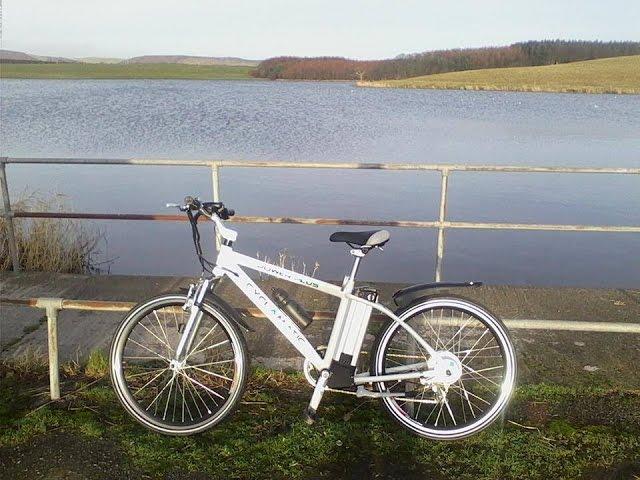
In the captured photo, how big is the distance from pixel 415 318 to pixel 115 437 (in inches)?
60.5

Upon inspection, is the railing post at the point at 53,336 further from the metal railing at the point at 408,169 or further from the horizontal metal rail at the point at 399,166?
the horizontal metal rail at the point at 399,166

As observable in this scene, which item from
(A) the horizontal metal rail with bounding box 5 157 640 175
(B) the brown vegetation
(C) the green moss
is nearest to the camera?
(C) the green moss

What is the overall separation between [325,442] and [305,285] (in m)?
0.74

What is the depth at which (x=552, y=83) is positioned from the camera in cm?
5122

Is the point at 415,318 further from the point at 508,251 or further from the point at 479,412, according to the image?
the point at 508,251

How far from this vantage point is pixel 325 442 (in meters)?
3.05

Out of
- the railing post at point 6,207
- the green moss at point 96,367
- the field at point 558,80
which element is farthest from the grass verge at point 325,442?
the field at point 558,80

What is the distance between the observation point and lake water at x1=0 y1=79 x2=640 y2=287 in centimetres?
922

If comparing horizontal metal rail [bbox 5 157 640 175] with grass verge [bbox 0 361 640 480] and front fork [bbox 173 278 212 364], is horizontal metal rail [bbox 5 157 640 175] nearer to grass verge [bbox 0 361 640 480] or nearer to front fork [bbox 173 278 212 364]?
grass verge [bbox 0 361 640 480]

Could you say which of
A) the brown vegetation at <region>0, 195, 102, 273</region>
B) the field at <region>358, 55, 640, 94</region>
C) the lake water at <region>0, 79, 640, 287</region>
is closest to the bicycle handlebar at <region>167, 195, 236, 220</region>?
the brown vegetation at <region>0, 195, 102, 273</region>

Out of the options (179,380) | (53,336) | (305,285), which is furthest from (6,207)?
(305,285)

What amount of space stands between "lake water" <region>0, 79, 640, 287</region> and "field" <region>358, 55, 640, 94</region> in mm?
23143

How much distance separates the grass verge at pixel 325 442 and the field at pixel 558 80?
149 ft

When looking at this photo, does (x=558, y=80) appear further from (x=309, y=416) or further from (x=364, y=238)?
(x=309, y=416)
